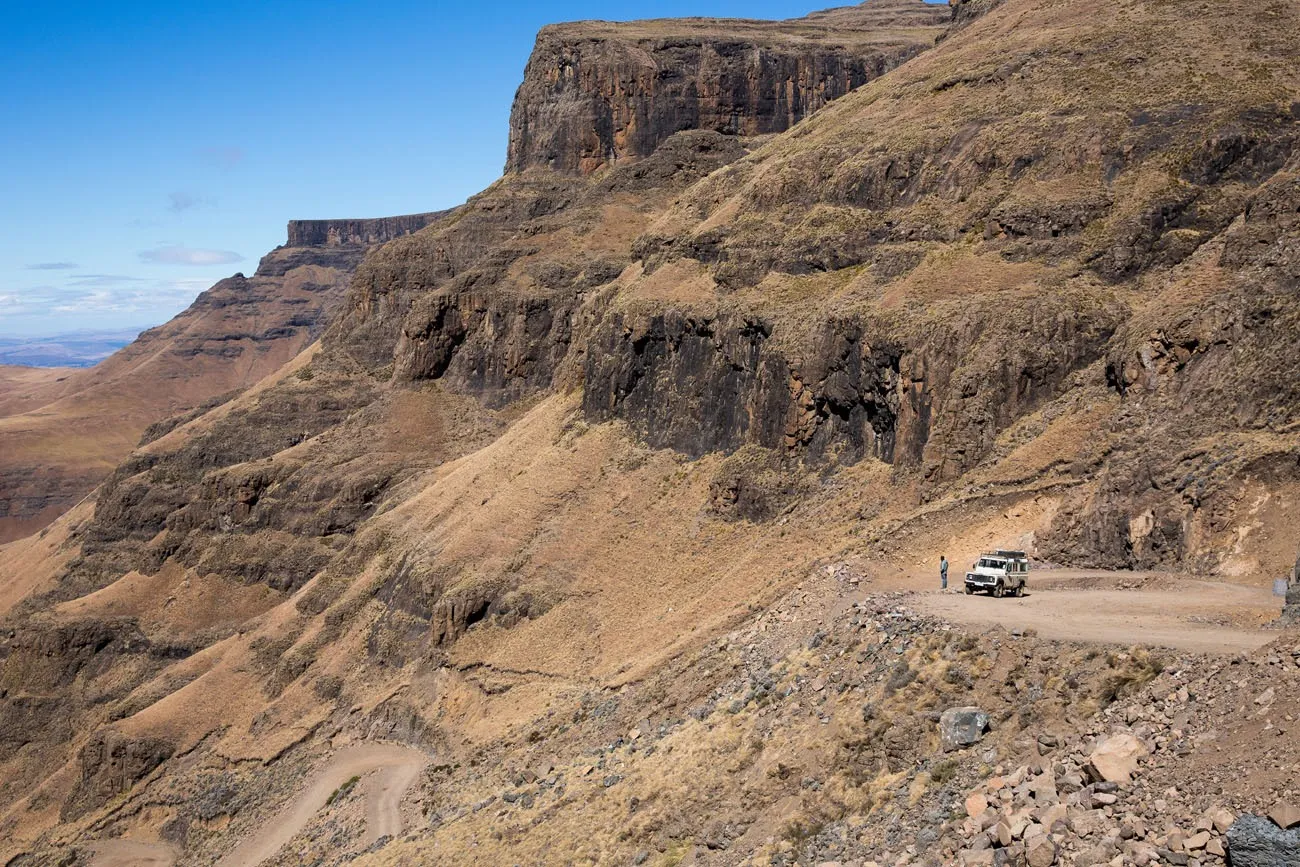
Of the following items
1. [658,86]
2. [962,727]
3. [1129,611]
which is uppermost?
[658,86]

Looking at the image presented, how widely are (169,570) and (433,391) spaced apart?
2507 cm

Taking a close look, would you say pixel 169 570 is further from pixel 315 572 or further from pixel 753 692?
pixel 753 692

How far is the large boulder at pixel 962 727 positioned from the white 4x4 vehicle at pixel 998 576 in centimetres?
937

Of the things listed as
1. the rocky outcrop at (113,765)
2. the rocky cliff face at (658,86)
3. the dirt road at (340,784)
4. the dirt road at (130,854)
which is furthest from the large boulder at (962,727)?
the rocky cliff face at (658,86)

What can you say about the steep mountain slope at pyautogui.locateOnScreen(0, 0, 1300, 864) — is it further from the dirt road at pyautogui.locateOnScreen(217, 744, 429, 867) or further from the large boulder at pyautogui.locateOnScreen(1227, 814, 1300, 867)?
the large boulder at pyautogui.locateOnScreen(1227, 814, 1300, 867)

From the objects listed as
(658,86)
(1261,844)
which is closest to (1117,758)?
(1261,844)

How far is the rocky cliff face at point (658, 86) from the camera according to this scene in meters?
126

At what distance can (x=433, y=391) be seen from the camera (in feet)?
352

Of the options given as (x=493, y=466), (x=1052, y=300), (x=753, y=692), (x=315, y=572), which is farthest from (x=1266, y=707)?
(x=315, y=572)

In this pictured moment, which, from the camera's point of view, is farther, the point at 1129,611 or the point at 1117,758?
the point at 1129,611

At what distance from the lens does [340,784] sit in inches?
2350

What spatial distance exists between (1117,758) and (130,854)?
63.4 m

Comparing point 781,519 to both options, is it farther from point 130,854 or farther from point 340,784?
point 130,854

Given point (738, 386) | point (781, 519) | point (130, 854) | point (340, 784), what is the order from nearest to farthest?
1. point (781, 519)
2. point (340, 784)
3. point (738, 386)
4. point (130, 854)
